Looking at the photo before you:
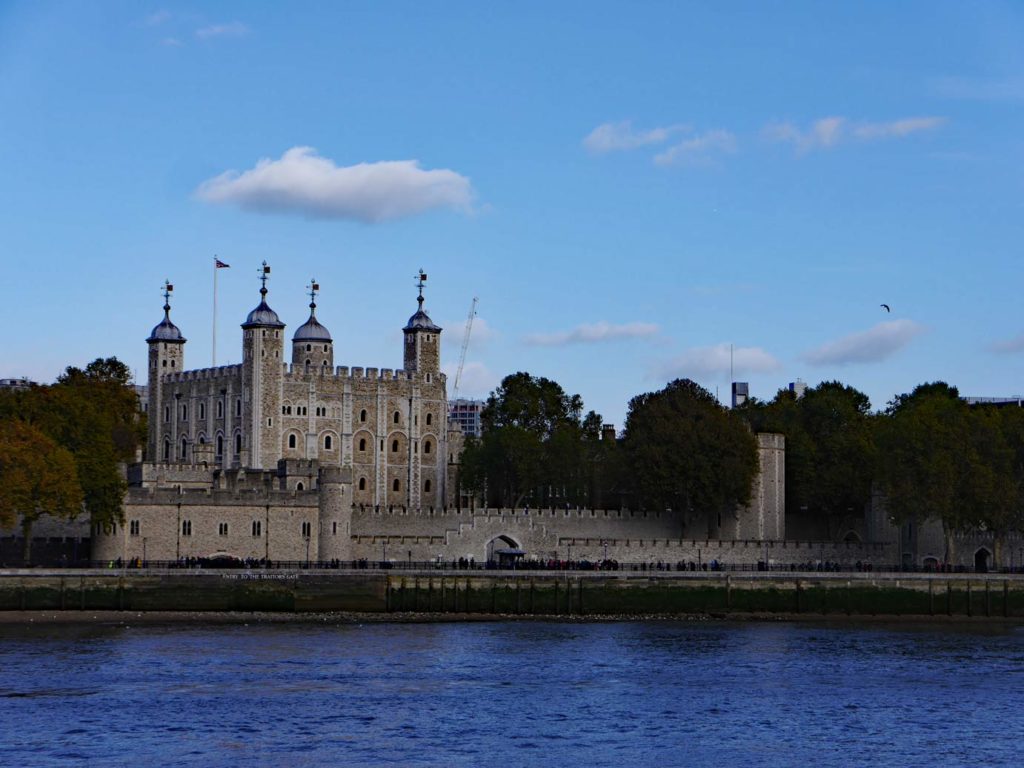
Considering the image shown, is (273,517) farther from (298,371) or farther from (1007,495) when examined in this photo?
(1007,495)

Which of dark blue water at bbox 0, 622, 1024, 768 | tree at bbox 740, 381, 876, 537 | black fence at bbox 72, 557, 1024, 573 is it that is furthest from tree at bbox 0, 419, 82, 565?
tree at bbox 740, 381, 876, 537

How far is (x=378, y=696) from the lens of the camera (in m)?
59.5

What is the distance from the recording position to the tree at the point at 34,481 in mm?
85812

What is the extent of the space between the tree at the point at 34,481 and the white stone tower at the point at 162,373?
3097cm

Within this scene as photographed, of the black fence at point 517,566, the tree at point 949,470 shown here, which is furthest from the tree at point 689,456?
the tree at point 949,470

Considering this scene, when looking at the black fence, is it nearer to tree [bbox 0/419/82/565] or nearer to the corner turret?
tree [bbox 0/419/82/565]

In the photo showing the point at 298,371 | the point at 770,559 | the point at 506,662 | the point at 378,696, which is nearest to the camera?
the point at 378,696

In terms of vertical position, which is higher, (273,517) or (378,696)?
(273,517)

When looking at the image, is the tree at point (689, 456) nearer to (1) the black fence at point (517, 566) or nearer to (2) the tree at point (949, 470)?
(1) the black fence at point (517, 566)

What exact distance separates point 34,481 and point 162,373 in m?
35.1

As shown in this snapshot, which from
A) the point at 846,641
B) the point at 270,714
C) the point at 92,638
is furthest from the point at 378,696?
the point at 846,641

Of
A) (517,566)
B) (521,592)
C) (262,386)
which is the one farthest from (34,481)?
(262,386)

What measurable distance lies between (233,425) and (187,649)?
45.5 meters

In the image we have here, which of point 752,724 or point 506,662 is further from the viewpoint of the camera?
point 506,662
